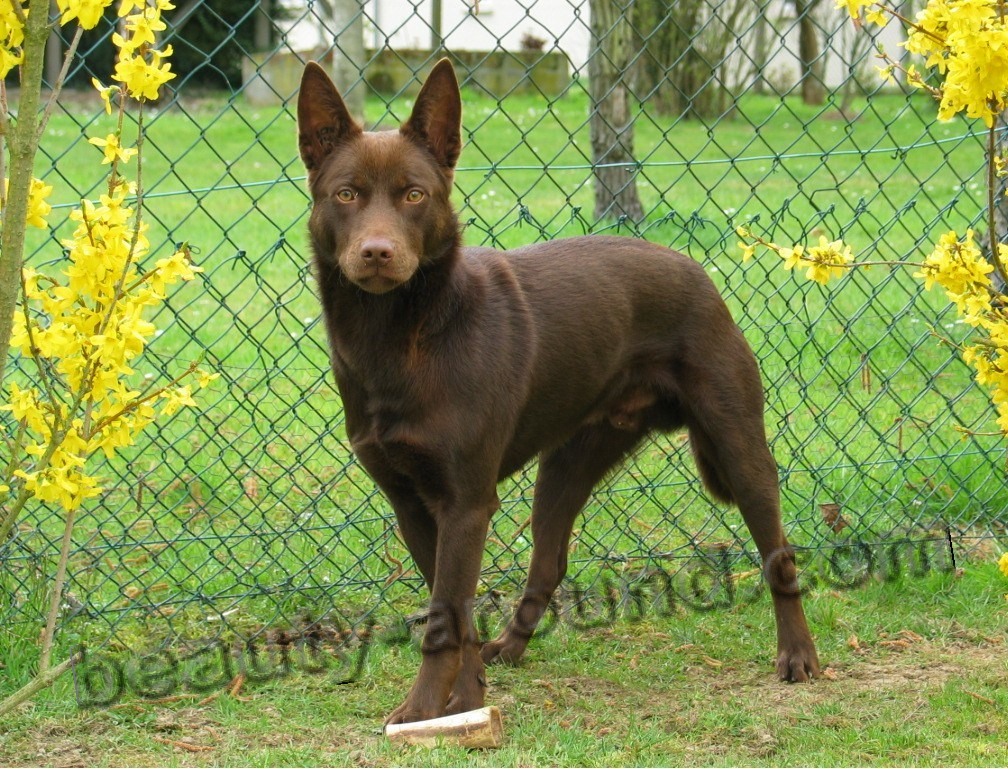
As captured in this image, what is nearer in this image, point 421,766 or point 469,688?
point 421,766

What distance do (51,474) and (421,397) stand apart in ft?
3.01

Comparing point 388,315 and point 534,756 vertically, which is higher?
point 388,315

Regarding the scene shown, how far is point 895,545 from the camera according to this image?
4207mm

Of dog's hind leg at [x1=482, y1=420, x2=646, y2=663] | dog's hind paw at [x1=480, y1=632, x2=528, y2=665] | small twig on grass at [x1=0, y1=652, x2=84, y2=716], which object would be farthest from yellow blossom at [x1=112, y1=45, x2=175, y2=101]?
dog's hind paw at [x1=480, y1=632, x2=528, y2=665]

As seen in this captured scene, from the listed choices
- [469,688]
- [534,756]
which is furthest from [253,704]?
[534,756]

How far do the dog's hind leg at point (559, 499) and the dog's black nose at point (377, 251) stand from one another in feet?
3.61

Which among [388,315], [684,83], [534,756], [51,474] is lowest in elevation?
[534,756]

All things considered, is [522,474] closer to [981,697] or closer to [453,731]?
[453,731]

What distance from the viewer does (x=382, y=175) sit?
2924 mm

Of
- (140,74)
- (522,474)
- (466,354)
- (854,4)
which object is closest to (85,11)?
(140,74)

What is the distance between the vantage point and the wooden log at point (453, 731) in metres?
2.89

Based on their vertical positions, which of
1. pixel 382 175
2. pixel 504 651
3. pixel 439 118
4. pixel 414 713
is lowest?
pixel 414 713

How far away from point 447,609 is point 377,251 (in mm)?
895

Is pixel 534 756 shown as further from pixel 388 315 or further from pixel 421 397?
pixel 388 315
